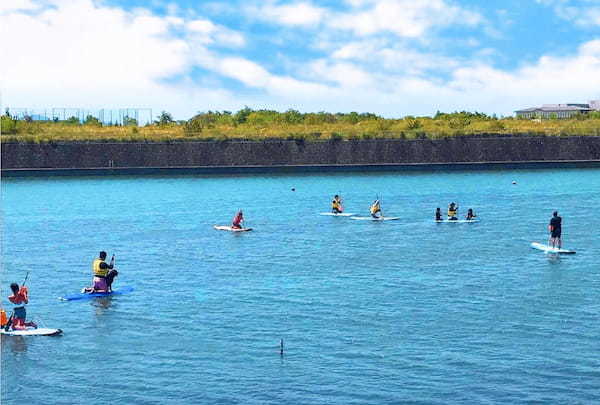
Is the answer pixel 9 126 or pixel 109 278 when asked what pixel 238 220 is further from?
pixel 9 126

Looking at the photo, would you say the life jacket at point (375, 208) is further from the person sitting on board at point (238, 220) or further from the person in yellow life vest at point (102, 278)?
the person in yellow life vest at point (102, 278)

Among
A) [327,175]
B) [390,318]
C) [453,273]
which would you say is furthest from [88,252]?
[327,175]

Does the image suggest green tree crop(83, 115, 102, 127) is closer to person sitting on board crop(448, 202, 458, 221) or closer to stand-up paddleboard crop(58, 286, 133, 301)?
person sitting on board crop(448, 202, 458, 221)

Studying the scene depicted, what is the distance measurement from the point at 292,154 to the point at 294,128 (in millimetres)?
19518

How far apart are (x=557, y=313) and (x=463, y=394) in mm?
8198

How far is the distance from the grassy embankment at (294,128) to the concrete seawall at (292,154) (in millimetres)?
1539

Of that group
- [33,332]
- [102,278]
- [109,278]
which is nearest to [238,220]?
[109,278]

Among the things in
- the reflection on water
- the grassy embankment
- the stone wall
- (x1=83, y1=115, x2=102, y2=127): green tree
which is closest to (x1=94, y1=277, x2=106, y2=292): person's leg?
the reflection on water

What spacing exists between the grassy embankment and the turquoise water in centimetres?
4586

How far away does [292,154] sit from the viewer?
98562mm

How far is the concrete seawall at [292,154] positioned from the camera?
97.0m

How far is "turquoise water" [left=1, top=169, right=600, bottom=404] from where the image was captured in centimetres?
2095

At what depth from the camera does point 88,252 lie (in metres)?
41.8

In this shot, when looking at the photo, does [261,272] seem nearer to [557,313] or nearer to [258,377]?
[557,313]
